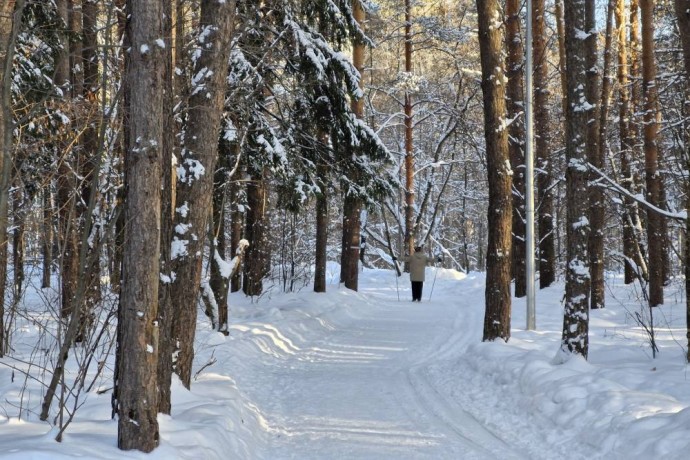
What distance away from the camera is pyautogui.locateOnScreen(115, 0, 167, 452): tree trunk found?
4.41 m

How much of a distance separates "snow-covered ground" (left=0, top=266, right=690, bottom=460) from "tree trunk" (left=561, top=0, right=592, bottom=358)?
1.85 feet

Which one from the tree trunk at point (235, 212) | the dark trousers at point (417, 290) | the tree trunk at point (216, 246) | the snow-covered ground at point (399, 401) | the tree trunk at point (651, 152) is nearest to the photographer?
the snow-covered ground at point (399, 401)

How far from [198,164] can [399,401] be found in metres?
3.85

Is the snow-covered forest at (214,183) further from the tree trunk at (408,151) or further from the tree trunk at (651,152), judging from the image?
the tree trunk at (408,151)

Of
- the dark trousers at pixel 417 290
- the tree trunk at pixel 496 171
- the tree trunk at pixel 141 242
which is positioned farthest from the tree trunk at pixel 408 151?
the tree trunk at pixel 141 242

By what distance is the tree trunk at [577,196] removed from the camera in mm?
8055

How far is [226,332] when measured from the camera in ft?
35.5

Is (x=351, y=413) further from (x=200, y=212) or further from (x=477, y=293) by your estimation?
(x=477, y=293)

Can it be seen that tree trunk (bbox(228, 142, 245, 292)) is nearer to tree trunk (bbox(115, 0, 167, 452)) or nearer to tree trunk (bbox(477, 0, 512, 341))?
tree trunk (bbox(477, 0, 512, 341))

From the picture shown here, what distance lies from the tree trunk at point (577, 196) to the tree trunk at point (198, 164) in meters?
4.72

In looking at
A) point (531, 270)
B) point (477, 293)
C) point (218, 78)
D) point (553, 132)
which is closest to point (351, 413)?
point (218, 78)

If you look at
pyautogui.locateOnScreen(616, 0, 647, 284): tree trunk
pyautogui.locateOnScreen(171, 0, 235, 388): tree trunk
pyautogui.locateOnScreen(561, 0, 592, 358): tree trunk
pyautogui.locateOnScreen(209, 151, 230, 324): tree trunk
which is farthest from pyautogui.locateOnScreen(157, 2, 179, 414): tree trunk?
pyautogui.locateOnScreen(616, 0, 647, 284): tree trunk

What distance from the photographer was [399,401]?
7559 mm

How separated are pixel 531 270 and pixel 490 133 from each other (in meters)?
2.73
